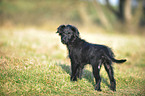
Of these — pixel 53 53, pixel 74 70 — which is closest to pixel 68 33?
pixel 74 70

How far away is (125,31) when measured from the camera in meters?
20.2

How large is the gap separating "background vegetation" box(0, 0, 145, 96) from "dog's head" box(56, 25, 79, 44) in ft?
3.65

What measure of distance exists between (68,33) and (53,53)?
5.34m

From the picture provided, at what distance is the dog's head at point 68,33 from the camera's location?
500 centimetres

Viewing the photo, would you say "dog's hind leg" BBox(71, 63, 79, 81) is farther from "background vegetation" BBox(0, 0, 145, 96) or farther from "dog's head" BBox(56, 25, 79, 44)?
"dog's head" BBox(56, 25, 79, 44)

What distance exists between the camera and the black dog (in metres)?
4.62

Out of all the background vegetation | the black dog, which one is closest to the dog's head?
the black dog

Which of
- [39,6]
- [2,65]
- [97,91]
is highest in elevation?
[39,6]

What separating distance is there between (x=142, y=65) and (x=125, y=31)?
460 inches

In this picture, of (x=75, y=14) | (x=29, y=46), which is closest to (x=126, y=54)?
(x=29, y=46)

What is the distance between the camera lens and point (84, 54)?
492cm

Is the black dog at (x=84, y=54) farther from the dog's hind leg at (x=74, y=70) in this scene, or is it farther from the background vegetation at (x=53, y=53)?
the background vegetation at (x=53, y=53)

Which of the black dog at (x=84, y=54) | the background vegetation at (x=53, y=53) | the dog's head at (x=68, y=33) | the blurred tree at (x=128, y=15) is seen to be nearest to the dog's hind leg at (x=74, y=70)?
the black dog at (x=84, y=54)

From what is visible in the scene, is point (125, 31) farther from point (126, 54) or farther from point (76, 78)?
point (76, 78)
